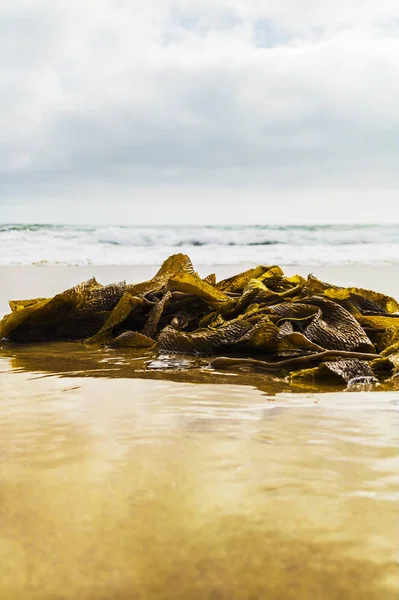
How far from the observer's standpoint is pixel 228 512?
74 cm

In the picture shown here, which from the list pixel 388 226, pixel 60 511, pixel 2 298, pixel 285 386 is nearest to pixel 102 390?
pixel 285 386

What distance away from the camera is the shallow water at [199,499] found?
0.61 m

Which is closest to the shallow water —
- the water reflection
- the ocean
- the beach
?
the beach

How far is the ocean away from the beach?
7.53 meters

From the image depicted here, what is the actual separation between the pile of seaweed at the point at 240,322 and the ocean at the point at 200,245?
6.05 metres

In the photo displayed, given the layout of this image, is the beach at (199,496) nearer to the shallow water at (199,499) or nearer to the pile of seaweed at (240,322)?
the shallow water at (199,499)

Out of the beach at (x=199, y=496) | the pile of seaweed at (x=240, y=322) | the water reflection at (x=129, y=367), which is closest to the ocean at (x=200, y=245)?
the pile of seaweed at (x=240, y=322)

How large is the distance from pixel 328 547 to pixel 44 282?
5.14 metres

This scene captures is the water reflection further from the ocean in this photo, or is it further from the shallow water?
the ocean

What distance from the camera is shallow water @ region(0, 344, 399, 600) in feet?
2.02

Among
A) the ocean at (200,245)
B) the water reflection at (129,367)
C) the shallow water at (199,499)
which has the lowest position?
Answer: the shallow water at (199,499)

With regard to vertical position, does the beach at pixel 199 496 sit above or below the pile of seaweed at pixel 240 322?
below

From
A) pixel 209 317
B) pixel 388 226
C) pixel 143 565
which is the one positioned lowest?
pixel 143 565

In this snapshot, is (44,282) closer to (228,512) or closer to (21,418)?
(21,418)
